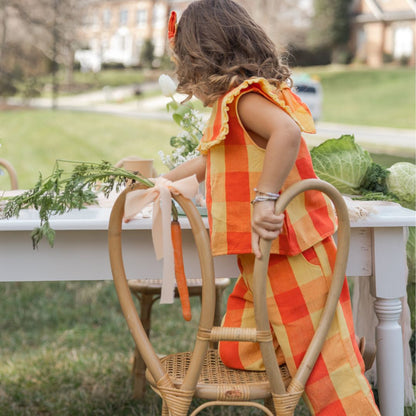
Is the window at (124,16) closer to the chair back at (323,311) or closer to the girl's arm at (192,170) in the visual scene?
the girl's arm at (192,170)

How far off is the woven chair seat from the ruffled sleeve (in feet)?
1.95

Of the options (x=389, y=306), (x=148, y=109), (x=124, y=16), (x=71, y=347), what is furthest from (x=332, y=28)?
(x=389, y=306)

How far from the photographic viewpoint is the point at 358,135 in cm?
1301

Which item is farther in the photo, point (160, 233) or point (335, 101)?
point (335, 101)

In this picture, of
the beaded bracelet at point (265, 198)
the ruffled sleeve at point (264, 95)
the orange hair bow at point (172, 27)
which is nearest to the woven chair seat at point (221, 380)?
the beaded bracelet at point (265, 198)

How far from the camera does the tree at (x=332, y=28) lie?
29.9 metres

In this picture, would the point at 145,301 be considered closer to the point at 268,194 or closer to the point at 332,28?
the point at 268,194

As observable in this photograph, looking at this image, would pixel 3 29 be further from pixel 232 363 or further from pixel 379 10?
pixel 379 10

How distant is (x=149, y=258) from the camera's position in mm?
1973

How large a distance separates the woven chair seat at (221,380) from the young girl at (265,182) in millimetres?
43

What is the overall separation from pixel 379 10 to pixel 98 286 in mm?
31391

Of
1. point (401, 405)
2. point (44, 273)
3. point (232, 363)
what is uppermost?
point (44, 273)

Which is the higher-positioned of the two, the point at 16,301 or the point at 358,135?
the point at 358,135

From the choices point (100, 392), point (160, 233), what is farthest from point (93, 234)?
point (100, 392)
